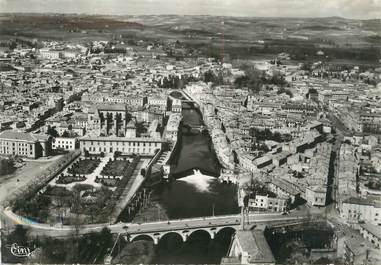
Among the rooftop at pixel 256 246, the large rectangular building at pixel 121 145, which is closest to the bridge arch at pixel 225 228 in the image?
the rooftop at pixel 256 246

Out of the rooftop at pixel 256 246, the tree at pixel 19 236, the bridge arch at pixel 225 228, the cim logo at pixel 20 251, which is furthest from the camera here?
the bridge arch at pixel 225 228

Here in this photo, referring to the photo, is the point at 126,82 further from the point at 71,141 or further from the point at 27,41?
the point at 71,141

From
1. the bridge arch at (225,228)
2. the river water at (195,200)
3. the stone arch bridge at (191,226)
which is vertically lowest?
the river water at (195,200)

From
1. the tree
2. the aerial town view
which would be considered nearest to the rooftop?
the aerial town view

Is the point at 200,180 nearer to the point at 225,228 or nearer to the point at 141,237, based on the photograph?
the point at 225,228

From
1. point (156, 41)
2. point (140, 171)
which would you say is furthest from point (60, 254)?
point (156, 41)

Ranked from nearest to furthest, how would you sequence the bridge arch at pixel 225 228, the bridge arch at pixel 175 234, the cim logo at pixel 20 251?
1. the cim logo at pixel 20 251
2. the bridge arch at pixel 175 234
3. the bridge arch at pixel 225 228

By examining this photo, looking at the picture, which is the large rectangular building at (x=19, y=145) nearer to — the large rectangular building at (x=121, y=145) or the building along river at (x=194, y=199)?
the large rectangular building at (x=121, y=145)

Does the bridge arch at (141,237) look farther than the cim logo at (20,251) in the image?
Yes
